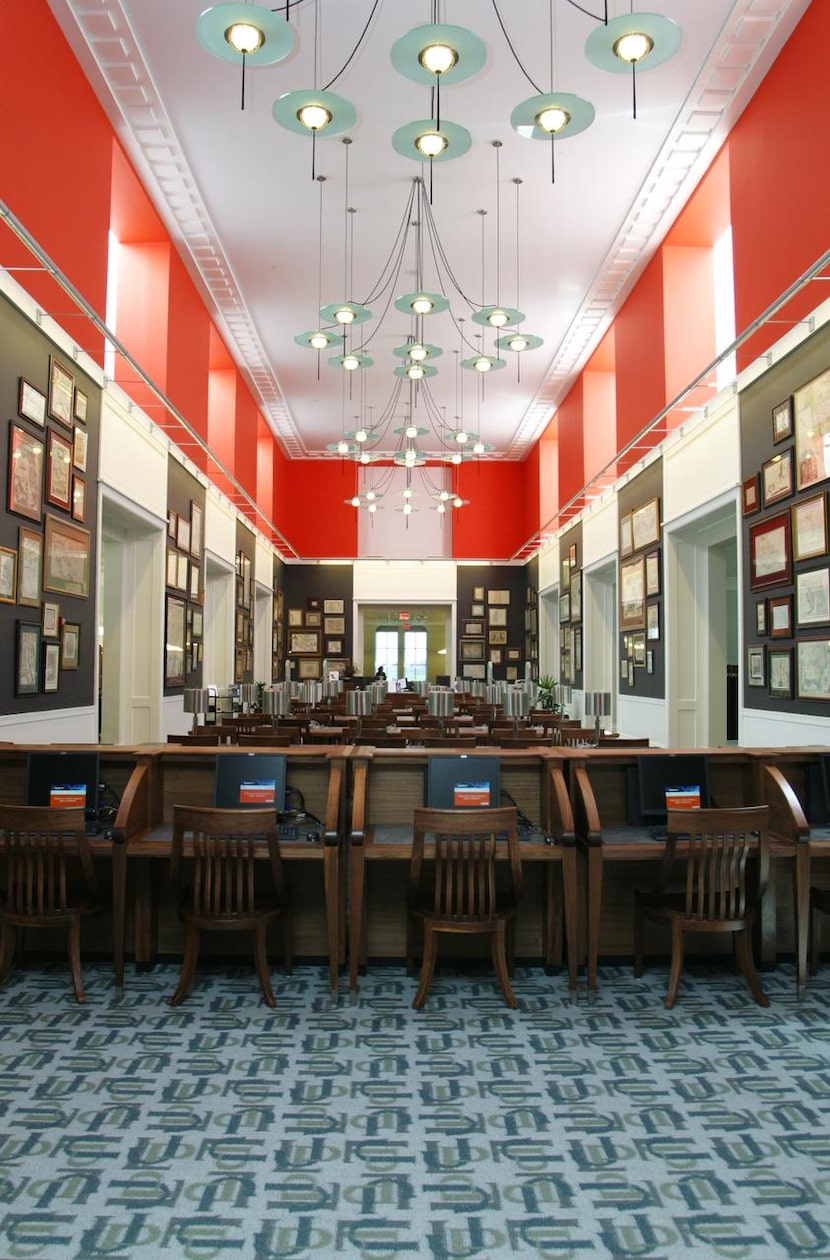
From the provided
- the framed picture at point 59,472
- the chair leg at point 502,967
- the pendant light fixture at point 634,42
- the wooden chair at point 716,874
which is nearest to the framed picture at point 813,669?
the wooden chair at point 716,874

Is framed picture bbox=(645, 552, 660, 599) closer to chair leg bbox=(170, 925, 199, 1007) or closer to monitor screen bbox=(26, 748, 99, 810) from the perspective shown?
monitor screen bbox=(26, 748, 99, 810)

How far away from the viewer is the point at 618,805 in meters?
4.45

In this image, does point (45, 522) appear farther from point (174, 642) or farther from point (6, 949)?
point (174, 642)

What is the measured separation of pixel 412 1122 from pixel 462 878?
102cm

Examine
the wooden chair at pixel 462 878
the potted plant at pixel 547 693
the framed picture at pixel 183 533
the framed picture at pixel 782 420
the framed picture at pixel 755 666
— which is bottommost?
the wooden chair at pixel 462 878

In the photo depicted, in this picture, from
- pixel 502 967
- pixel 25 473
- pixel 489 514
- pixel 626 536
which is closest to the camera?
pixel 502 967

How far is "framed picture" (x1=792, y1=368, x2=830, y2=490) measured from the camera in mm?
5938

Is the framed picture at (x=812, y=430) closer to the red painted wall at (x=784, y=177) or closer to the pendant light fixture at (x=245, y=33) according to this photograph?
the red painted wall at (x=784, y=177)

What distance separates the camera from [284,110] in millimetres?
4742

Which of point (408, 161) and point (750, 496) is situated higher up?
point (408, 161)

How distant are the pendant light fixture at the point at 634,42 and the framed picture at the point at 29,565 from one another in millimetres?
4481

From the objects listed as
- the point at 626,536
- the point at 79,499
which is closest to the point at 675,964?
the point at 79,499

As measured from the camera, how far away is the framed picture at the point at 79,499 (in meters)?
7.01

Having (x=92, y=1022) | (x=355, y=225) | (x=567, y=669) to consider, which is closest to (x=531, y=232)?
(x=355, y=225)
